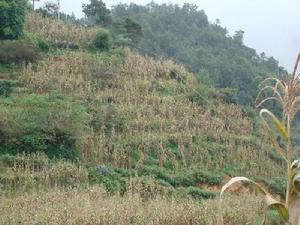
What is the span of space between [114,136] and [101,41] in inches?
306

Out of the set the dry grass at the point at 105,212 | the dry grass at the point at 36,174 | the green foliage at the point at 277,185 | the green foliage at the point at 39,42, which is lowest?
the green foliage at the point at 277,185

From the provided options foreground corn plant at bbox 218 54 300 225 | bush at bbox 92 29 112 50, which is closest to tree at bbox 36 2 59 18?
bush at bbox 92 29 112 50

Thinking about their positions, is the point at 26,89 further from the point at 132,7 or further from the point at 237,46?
the point at 132,7

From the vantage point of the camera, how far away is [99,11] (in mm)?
29672

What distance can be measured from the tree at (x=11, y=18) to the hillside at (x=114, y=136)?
60 cm

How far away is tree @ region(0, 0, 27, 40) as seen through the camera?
20391 mm

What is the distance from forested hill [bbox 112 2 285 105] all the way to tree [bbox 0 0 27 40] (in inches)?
341

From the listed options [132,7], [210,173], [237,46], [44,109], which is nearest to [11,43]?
[44,109]

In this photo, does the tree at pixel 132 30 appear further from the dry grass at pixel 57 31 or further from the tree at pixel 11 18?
the tree at pixel 11 18

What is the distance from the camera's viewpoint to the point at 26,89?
708 inches

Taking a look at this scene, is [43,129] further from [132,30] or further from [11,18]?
[132,30]

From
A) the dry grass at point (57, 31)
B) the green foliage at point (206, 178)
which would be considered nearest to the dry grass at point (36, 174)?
the green foliage at point (206, 178)

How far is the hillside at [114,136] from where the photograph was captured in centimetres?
1060

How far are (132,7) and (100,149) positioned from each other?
50.3 meters
